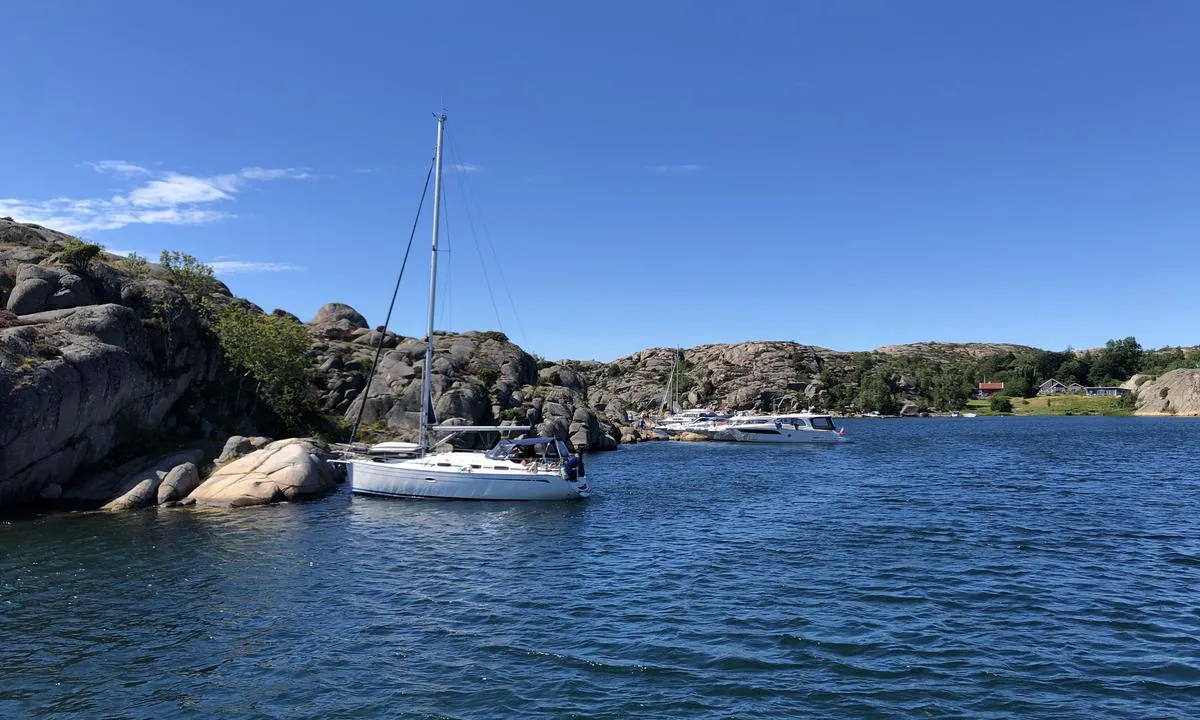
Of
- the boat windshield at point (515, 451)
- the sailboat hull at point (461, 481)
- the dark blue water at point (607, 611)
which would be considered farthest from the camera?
the boat windshield at point (515, 451)

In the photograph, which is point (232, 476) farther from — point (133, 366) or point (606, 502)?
point (606, 502)

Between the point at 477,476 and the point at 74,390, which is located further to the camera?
the point at 477,476

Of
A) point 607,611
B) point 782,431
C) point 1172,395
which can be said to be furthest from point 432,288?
point 1172,395

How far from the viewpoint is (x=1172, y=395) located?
181875 millimetres

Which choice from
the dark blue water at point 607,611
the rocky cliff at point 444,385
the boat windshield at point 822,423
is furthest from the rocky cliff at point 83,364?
the boat windshield at point 822,423

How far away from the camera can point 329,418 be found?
68.2m

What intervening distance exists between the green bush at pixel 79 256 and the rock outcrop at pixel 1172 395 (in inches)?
8779

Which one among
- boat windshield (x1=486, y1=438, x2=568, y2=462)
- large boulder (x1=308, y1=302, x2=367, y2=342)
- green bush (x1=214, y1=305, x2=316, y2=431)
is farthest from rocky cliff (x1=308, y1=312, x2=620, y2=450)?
boat windshield (x1=486, y1=438, x2=568, y2=462)

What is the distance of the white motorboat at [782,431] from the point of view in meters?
111

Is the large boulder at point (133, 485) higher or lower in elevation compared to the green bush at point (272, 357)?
lower

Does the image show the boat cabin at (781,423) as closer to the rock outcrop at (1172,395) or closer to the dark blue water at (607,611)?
the dark blue water at (607,611)

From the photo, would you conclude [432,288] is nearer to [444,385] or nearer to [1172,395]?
[444,385]

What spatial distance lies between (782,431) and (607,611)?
9712 centimetres

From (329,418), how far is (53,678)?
171 ft
